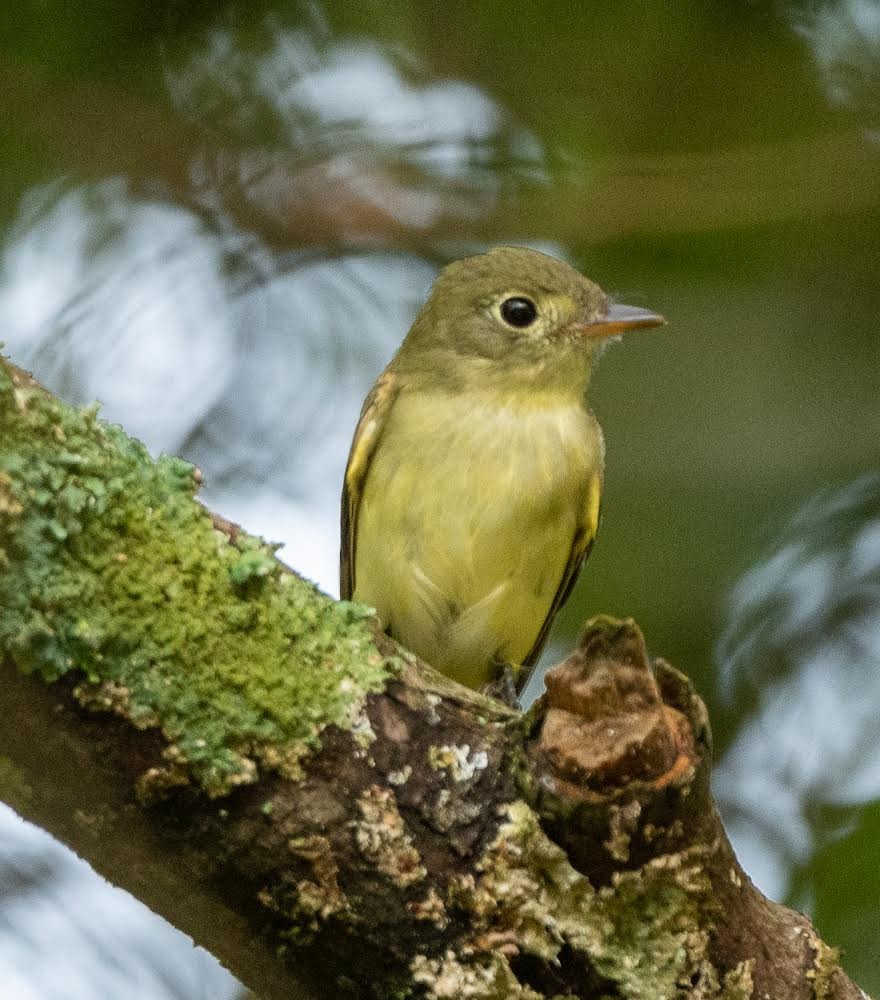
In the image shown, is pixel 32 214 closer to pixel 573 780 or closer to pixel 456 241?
pixel 456 241

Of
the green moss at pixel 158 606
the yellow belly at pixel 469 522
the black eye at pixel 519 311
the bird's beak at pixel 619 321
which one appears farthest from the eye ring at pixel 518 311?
the green moss at pixel 158 606

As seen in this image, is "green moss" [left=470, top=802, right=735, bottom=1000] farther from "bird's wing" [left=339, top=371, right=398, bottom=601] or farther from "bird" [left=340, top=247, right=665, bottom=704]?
"bird's wing" [left=339, top=371, right=398, bottom=601]

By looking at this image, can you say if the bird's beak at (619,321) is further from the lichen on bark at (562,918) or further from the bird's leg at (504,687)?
the lichen on bark at (562,918)

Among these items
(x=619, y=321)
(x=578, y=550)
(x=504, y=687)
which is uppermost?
(x=619, y=321)

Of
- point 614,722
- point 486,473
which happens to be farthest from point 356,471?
point 614,722

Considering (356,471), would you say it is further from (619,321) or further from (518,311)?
(619,321)

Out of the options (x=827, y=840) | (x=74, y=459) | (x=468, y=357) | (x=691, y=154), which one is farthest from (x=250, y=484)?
(x=74, y=459)

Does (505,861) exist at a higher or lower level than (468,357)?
lower
